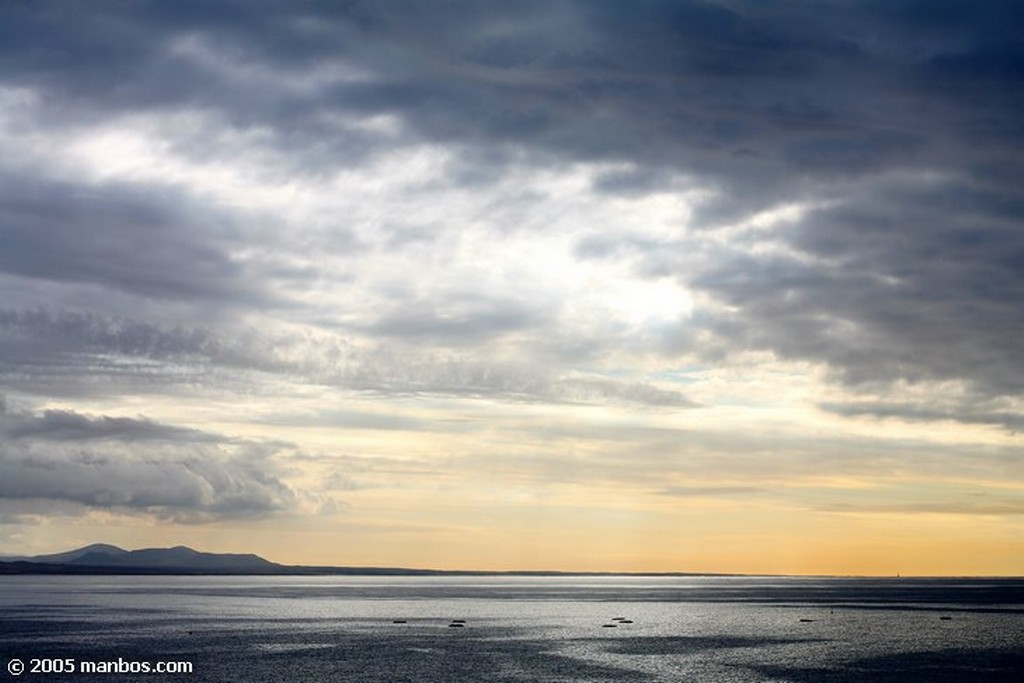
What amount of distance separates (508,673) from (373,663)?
19.1 meters

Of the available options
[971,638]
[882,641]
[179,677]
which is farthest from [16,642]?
[971,638]

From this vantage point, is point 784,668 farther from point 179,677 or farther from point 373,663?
point 179,677

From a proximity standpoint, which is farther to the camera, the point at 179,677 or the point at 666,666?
the point at 666,666

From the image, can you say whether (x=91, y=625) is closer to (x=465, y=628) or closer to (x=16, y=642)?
(x=16, y=642)

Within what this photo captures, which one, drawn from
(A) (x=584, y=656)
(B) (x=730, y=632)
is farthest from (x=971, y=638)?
(A) (x=584, y=656)

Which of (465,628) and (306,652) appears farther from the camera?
(465,628)

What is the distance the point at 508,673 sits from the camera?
372 ft

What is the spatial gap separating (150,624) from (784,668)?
132m

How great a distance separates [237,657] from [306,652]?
449 inches

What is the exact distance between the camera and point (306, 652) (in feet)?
451

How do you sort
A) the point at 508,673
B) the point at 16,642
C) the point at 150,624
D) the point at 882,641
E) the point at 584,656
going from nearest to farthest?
the point at 508,673 → the point at 584,656 → the point at 16,642 → the point at 882,641 → the point at 150,624

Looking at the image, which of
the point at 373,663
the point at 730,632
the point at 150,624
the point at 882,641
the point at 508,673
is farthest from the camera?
the point at 150,624

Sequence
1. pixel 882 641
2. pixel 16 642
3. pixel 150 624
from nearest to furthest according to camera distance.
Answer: pixel 16 642
pixel 882 641
pixel 150 624

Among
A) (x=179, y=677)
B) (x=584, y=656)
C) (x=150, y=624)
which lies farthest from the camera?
(x=150, y=624)
